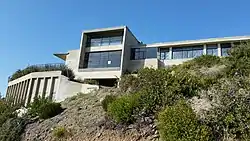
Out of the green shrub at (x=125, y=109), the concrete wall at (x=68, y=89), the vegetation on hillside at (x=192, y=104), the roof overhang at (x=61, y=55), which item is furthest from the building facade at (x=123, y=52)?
the green shrub at (x=125, y=109)

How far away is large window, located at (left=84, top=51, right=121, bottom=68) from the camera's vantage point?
111 ft

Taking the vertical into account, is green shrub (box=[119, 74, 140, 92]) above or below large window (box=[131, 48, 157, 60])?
below

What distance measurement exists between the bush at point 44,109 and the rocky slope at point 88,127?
1.63 ft

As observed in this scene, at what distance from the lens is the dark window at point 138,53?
114 feet

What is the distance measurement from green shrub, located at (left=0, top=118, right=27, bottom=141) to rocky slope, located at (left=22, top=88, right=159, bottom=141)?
291mm

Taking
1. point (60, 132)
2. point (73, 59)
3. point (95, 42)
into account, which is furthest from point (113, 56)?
point (60, 132)

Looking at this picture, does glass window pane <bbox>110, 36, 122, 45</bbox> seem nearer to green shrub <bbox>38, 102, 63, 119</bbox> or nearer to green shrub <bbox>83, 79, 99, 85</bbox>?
green shrub <bbox>83, 79, 99, 85</bbox>

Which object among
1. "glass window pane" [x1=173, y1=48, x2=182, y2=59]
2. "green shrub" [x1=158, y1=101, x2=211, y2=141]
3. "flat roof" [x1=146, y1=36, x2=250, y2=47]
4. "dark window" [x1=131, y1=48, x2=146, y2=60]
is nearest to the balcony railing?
"dark window" [x1=131, y1=48, x2=146, y2=60]

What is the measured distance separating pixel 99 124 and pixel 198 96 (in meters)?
4.47

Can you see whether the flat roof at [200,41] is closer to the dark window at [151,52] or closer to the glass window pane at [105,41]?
the dark window at [151,52]

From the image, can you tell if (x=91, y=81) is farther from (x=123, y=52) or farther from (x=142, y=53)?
(x=142, y=53)

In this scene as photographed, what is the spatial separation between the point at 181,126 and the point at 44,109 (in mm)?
9184

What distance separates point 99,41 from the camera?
119ft

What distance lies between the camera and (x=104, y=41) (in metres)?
36.1
